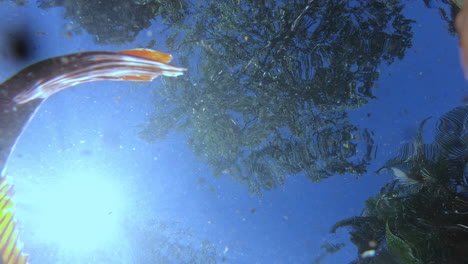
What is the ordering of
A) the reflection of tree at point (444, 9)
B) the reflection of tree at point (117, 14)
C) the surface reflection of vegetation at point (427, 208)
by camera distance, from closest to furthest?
the surface reflection of vegetation at point (427, 208) < the reflection of tree at point (444, 9) < the reflection of tree at point (117, 14)

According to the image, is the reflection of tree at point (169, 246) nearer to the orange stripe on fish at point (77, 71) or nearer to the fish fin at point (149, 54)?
the orange stripe on fish at point (77, 71)

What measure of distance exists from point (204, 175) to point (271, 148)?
7032 mm

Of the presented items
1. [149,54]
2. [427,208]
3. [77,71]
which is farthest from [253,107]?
[77,71]

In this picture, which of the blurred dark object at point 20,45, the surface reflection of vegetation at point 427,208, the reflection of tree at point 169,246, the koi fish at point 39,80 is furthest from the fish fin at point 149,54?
the reflection of tree at point 169,246

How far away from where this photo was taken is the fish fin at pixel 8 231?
4.41ft

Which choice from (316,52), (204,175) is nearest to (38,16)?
(316,52)

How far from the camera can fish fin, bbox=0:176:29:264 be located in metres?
1.34

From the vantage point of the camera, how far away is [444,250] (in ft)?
13.7

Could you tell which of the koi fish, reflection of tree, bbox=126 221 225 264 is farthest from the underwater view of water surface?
reflection of tree, bbox=126 221 225 264

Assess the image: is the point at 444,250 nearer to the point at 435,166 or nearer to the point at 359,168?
the point at 435,166

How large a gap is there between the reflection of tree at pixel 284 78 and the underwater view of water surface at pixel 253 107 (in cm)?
5

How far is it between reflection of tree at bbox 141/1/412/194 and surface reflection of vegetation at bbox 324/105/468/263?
3.16 m

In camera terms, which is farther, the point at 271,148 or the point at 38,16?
the point at 271,148

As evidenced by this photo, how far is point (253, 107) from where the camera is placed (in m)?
9.53
